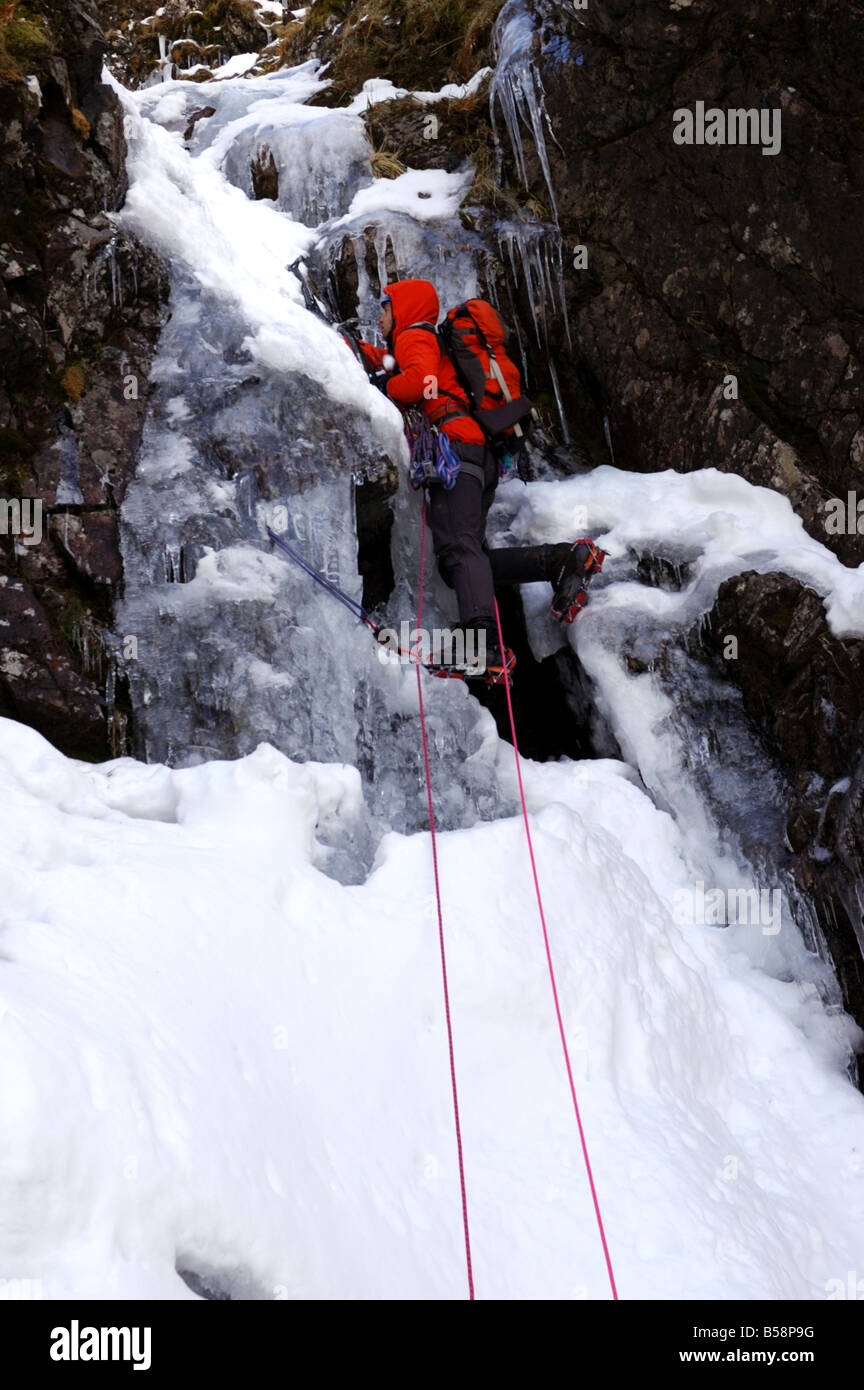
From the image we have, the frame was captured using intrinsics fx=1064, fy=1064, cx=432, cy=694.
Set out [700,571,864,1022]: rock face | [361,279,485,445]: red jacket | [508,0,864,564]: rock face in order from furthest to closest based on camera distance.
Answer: [508,0,864,564]: rock face → [361,279,485,445]: red jacket → [700,571,864,1022]: rock face

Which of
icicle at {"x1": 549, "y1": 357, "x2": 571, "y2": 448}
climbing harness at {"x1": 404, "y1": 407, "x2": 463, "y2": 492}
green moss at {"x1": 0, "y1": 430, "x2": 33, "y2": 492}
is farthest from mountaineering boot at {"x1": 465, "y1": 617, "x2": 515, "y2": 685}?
green moss at {"x1": 0, "y1": 430, "x2": 33, "y2": 492}

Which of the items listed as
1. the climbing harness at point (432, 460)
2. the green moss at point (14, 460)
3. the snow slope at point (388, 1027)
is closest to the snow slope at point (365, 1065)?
the snow slope at point (388, 1027)

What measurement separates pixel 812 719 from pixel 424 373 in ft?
9.25

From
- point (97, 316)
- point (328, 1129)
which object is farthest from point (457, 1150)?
point (97, 316)

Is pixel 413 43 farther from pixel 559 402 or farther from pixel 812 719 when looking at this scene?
pixel 812 719

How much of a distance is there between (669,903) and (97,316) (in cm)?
415

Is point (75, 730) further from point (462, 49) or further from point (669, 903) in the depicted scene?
point (462, 49)

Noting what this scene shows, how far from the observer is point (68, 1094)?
6.91ft

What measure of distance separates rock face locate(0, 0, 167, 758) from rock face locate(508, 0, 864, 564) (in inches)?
Result: 115

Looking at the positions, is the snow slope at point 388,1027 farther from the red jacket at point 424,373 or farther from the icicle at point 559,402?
the icicle at point 559,402

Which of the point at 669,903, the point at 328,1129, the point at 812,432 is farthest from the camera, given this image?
the point at 812,432

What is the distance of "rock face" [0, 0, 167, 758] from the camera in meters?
4.76

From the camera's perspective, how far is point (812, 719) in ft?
17.7

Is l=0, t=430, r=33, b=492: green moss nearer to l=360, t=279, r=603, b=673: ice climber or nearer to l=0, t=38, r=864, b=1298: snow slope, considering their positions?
l=0, t=38, r=864, b=1298: snow slope
